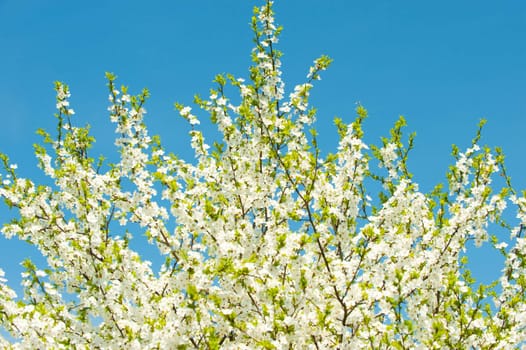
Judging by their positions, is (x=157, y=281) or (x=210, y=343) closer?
(x=210, y=343)

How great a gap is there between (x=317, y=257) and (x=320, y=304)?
122cm

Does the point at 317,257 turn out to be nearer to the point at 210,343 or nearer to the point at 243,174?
the point at 243,174

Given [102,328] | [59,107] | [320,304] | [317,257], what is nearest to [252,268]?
[320,304]

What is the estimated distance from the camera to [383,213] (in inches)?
385

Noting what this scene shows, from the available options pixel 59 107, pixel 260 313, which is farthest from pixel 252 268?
pixel 59 107

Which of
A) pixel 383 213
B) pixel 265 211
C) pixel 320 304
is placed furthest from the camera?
pixel 265 211

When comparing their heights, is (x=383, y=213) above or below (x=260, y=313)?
above

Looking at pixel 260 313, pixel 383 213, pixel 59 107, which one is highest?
pixel 59 107

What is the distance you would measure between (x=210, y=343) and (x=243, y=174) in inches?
152

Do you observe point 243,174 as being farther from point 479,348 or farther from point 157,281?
point 479,348

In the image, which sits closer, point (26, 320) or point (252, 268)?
point (252, 268)

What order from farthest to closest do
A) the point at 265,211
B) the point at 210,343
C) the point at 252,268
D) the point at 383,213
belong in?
1. the point at 265,211
2. the point at 383,213
3. the point at 252,268
4. the point at 210,343

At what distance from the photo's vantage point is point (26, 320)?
919 centimetres

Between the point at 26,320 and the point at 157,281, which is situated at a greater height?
the point at 157,281
